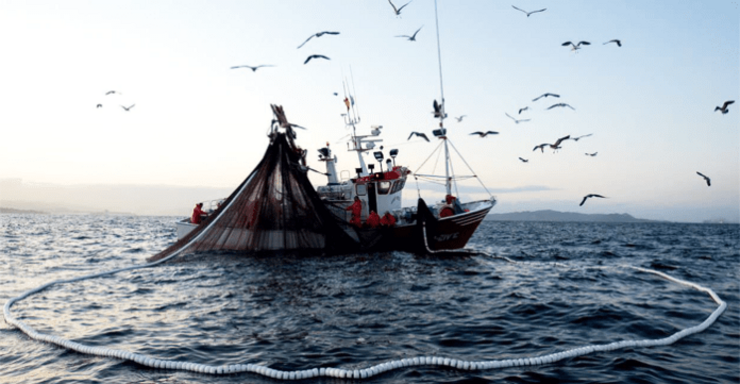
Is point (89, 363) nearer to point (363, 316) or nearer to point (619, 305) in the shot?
point (363, 316)

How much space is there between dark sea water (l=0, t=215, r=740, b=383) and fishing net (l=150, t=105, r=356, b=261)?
113cm

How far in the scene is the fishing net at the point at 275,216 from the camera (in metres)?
17.2

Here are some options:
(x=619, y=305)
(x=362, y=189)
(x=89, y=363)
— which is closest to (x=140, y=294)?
(x=89, y=363)

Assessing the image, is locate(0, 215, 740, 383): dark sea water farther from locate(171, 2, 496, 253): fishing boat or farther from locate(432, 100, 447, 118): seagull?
locate(432, 100, 447, 118): seagull

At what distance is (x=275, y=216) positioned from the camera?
61.2 ft

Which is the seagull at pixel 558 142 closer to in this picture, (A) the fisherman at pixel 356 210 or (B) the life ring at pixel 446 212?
(B) the life ring at pixel 446 212

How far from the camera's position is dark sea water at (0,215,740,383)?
6742 mm

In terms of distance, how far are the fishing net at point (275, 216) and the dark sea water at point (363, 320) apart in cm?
113

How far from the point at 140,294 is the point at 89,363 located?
218 inches

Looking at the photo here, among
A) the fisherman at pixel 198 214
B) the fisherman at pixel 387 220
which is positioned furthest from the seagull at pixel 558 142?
the fisherman at pixel 198 214

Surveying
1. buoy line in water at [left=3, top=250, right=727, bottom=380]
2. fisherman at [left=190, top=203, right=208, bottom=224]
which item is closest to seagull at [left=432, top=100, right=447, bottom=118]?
fisherman at [left=190, top=203, right=208, bottom=224]

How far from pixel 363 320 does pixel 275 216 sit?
9934mm

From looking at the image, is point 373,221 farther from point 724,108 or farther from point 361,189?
point 724,108

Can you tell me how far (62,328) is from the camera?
877 cm
